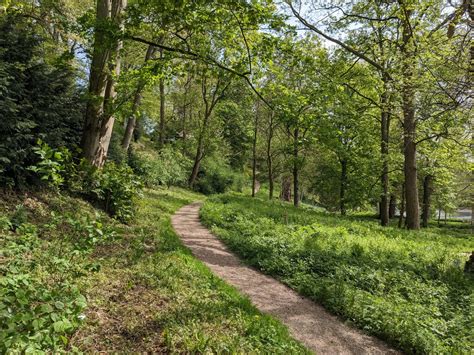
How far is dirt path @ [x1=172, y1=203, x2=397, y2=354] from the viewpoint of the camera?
15.6ft

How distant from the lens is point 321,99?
7797 mm

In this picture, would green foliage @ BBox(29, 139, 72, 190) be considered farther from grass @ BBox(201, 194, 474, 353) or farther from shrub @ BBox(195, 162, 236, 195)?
shrub @ BBox(195, 162, 236, 195)

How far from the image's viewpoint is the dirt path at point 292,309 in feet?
15.6

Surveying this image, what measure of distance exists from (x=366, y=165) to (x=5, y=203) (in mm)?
19392

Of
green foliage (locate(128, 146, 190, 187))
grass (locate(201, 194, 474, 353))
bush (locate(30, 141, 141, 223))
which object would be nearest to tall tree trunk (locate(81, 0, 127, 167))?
bush (locate(30, 141, 141, 223))

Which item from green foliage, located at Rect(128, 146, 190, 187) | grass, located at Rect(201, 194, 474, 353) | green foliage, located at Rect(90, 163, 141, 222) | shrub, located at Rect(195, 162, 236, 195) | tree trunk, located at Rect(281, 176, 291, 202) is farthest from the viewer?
tree trunk, located at Rect(281, 176, 291, 202)

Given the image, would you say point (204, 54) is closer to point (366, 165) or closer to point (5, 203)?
point (5, 203)

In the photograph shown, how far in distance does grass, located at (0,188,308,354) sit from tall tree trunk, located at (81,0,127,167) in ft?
→ 7.94

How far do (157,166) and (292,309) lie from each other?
47.8ft

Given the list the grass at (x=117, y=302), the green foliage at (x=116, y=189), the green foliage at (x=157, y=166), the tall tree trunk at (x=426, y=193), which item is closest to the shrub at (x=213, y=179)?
the green foliage at (x=157, y=166)

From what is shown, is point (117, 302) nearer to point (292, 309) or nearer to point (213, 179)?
point (292, 309)

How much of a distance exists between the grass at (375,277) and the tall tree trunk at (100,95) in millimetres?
Result: 4496

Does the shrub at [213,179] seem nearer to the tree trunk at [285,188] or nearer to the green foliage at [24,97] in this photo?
the tree trunk at [285,188]

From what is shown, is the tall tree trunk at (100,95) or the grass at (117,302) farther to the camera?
the tall tree trunk at (100,95)
